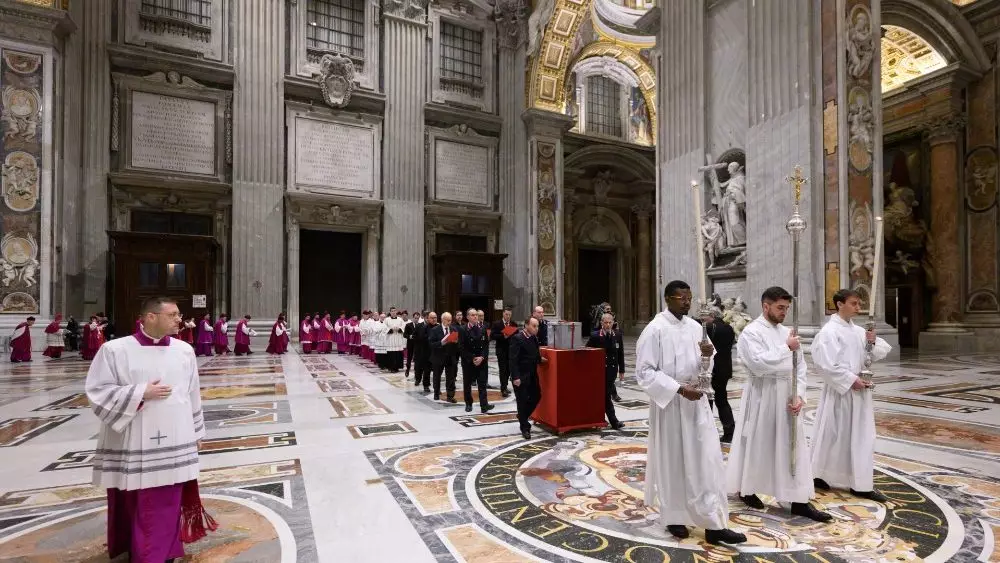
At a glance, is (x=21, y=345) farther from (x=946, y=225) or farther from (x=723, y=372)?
(x=946, y=225)

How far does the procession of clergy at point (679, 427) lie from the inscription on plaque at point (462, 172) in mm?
17836

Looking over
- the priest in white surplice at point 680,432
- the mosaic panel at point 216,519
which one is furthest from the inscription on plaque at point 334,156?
the priest in white surplice at point 680,432

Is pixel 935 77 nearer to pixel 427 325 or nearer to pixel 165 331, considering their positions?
pixel 427 325

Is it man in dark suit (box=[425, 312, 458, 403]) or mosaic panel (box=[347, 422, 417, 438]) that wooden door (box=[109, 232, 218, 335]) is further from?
mosaic panel (box=[347, 422, 417, 438])

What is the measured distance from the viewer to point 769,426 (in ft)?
12.5

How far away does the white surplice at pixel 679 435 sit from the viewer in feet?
10.7

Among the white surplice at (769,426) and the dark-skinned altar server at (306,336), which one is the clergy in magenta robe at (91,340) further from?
the white surplice at (769,426)

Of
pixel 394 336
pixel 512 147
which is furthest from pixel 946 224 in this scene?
pixel 394 336

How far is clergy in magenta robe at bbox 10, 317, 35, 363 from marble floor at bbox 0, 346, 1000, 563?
7.21 meters

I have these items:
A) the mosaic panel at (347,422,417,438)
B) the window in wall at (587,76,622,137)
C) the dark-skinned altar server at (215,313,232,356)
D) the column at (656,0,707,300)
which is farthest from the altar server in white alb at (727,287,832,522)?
the window in wall at (587,76,622,137)

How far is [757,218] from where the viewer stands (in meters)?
12.8

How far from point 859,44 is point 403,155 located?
1435 centimetres

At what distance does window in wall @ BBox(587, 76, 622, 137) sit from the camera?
87.5 feet

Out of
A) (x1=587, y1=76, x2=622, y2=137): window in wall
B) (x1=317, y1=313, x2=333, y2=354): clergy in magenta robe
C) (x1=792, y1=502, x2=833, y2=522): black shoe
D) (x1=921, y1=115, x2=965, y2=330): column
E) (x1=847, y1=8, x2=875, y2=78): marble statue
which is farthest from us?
(x1=587, y1=76, x2=622, y2=137): window in wall
